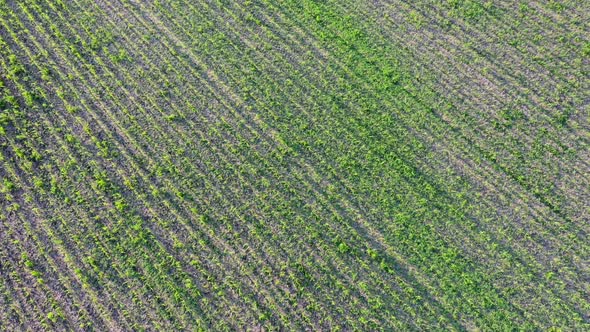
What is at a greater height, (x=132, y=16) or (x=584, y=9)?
(x=584, y=9)

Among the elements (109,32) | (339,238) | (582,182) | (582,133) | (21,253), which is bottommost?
(21,253)

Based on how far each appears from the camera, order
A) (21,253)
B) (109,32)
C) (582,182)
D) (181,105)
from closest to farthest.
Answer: (21,253)
(582,182)
(181,105)
(109,32)

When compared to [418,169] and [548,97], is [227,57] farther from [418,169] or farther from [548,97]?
[548,97]

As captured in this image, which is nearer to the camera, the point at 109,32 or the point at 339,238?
the point at 339,238

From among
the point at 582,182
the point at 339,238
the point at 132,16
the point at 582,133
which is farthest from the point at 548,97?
the point at 132,16

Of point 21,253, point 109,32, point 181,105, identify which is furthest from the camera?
point 109,32

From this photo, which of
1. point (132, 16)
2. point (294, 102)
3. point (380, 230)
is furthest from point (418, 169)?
point (132, 16)

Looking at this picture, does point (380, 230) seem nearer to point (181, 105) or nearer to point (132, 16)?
point (181, 105)
